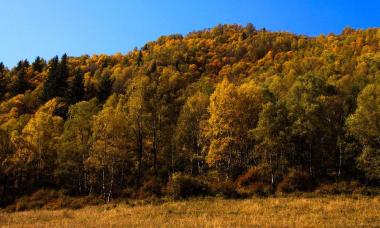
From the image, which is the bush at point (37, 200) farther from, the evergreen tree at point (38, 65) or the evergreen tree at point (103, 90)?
the evergreen tree at point (38, 65)

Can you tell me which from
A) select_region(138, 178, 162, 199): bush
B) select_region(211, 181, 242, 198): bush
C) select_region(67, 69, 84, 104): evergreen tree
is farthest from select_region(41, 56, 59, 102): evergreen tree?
select_region(211, 181, 242, 198): bush

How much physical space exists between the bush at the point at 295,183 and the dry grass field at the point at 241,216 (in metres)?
10.2

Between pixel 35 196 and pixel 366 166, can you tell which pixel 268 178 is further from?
pixel 35 196

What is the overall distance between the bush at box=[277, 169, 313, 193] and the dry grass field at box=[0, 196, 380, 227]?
10.2m

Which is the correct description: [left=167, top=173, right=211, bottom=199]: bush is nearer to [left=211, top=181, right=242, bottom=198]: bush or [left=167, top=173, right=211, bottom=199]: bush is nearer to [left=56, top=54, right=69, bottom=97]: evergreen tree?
[left=211, top=181, right=242, bottom=198]: bush

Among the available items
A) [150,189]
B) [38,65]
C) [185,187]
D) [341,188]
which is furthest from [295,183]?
[38,65]

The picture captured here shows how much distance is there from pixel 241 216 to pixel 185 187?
1753 centimetres

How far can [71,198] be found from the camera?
54.6 meters

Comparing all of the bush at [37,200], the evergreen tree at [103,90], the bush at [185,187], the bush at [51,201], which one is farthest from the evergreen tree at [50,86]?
the bush at [185,187]

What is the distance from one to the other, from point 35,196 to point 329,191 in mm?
40369

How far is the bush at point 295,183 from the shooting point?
49.6 m

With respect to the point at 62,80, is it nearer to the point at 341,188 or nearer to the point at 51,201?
the point at 51,201

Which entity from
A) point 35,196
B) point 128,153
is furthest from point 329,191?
point 35,196

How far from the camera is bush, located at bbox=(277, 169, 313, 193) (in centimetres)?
4957
